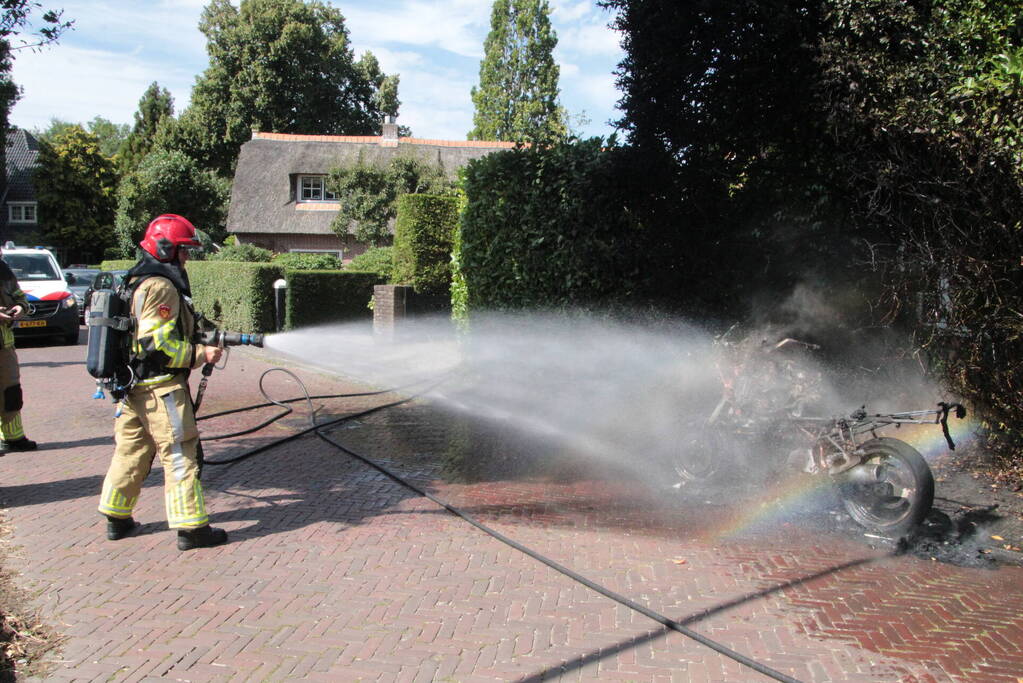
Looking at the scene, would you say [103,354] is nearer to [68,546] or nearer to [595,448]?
[68,546]

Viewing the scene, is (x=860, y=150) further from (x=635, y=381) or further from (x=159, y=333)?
(x=159, y=333)

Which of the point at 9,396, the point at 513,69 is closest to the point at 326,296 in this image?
the point at 9,396

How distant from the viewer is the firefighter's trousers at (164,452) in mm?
5117

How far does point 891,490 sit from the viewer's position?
562 cm

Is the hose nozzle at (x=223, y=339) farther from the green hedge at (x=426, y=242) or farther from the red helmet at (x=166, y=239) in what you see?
the green hedge at (x=426, y=242)

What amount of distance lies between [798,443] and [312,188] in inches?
1270

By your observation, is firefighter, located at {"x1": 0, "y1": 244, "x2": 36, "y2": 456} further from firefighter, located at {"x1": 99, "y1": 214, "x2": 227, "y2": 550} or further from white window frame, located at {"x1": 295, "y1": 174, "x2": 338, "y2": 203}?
white window frame, located at {"x1": 295, "y1": 174, "x2": 338, "y2": 203}

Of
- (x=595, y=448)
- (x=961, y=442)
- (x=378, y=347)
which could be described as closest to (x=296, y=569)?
(x=595, y=448)

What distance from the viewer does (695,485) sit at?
686cm

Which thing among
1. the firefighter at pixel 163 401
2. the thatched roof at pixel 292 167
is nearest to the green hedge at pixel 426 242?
the firefighter at pixel 163 401

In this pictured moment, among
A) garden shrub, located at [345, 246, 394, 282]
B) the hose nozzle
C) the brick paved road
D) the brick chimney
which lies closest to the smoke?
the brick paved road

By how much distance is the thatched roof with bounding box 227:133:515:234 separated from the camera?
34.1 m

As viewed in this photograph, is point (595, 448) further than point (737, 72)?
Yes

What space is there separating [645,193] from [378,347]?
8.46 metres
